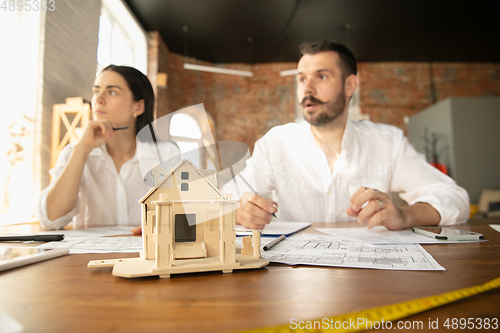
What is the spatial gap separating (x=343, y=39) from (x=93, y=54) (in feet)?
11.7

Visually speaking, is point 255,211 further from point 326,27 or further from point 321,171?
point 326,27

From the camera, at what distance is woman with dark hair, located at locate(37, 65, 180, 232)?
78 centimetres

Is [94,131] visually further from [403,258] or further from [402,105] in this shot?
[402,105]

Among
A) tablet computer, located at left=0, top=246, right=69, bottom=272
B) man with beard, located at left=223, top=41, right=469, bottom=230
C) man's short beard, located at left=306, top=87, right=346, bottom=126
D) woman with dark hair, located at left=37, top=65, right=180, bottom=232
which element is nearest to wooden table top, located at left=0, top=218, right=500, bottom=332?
tablet computer, located at left=0, top=246, right=69, bottom=272

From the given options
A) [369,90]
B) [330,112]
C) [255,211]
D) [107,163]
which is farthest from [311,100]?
[369,90]

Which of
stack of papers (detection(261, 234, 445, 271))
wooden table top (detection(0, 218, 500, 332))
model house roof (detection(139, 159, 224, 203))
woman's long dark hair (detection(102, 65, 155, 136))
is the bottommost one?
stack of papers (detection(261, 234, 445, 271))

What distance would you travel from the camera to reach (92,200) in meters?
1.10

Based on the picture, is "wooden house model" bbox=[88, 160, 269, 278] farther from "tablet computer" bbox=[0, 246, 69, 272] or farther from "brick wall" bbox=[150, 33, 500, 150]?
"brick wall" bbox=[150, 33, 500, 150]

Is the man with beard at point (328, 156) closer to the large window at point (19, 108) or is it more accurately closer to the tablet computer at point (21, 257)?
the tablet computer at point (21, 257)

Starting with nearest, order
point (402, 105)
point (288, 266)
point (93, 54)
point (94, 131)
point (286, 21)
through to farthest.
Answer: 1. point (288, 266)
2. point (94, 131)
3. point (93, 54)
4. point (286, 21)
5. point (402, 105)

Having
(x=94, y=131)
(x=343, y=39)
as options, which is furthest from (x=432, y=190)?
(x=343, y=39)

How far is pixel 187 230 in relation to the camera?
0.34 m

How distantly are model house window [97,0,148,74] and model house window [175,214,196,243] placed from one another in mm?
1369

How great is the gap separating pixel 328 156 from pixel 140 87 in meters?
0.80
